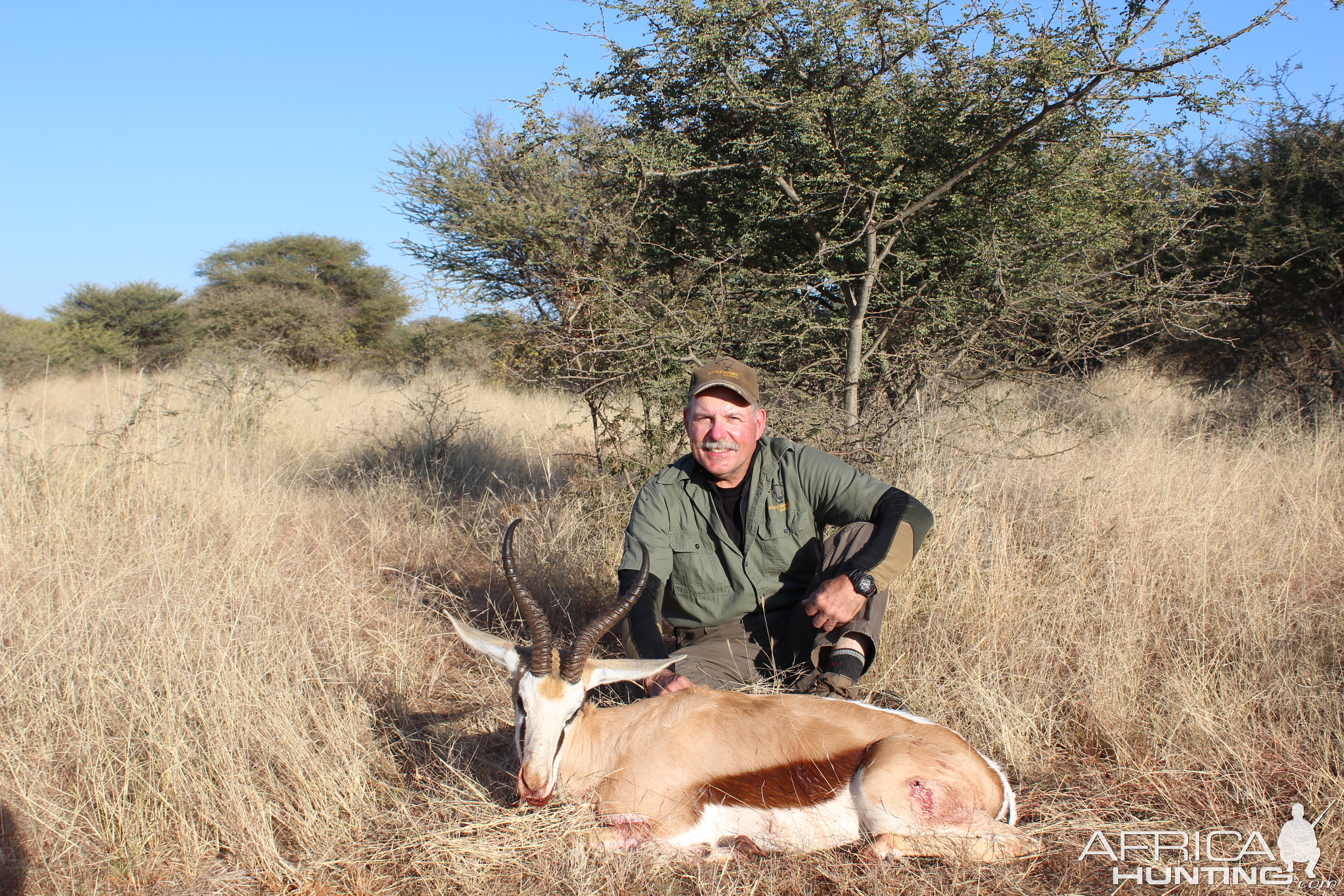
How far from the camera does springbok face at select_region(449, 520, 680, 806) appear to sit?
258 cm

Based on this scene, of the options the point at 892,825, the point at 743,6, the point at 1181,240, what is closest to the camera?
the point at 892,825

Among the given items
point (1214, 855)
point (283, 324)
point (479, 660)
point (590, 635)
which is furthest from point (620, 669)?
point (283, 324)

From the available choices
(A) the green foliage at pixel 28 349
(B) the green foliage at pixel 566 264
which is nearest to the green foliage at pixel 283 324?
(A) the green foliage at pixel 28 349

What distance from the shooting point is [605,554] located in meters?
5.26

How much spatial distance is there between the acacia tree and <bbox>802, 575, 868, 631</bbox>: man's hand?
254cm

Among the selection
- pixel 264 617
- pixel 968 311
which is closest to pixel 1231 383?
pixel 968 311

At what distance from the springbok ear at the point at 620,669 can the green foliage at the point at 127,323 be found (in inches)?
743

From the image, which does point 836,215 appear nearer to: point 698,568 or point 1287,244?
point 698,568

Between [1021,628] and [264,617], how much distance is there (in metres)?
3.71

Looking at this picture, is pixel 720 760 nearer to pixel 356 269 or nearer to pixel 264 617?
pixel 264 617

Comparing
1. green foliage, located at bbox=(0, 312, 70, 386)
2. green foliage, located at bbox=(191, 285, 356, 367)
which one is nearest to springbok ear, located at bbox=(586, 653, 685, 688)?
green foliage, located at bbox=(0, 312, 70, 386)

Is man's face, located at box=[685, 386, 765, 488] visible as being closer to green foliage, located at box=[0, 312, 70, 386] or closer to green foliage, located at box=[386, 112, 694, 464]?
green foliage, located at box=[386, 112, 694, 464]

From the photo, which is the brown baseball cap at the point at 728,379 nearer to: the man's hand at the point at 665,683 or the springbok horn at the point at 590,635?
the springbok horn at the point at 590,635

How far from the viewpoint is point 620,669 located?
2797 mm
